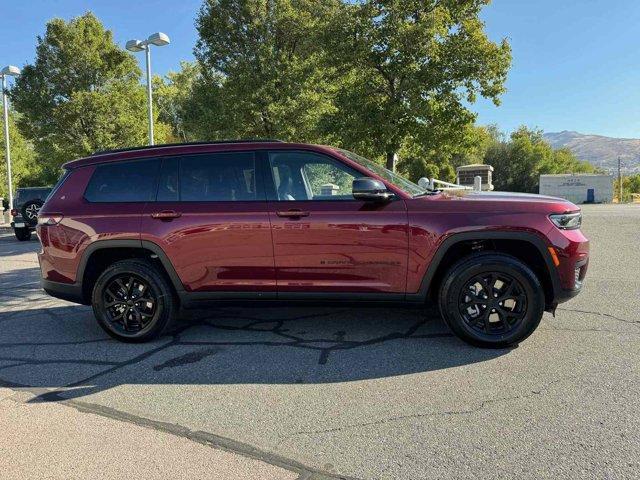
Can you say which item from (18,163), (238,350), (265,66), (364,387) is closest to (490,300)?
(364,387)

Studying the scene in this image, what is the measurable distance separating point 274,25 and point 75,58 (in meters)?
9.61

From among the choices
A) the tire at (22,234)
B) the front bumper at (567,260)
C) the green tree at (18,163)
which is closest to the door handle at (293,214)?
the front bumper at (567,260)

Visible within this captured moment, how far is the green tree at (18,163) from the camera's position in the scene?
32544 mm

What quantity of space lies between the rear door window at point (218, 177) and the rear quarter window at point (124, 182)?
32 cm

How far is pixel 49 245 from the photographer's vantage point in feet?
16.6

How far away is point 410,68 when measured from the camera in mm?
13750

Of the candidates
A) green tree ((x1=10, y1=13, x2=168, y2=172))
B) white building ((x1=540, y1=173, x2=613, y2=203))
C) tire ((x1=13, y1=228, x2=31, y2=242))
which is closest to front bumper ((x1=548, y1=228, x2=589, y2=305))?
tire ((x1=13, y1=228, x2=31, y2=242))

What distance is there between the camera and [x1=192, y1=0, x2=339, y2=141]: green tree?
63.1 feet

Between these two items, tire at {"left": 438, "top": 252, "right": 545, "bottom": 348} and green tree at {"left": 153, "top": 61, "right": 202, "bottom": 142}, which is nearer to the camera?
tire at {"left": 438, "top": 252, "right": 545, "bottom": 348}

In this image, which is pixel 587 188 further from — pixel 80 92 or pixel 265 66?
pixel 80 92

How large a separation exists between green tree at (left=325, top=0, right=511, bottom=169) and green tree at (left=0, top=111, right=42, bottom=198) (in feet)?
79.4

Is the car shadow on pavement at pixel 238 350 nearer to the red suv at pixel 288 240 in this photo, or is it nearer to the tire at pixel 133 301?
the tire at pixel 133 301

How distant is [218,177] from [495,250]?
8.50 feet

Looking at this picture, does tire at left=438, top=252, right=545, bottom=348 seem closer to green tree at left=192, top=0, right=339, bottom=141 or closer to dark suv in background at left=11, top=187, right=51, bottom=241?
dark suv in background at left=11, top=187, right=51, bottom=241
